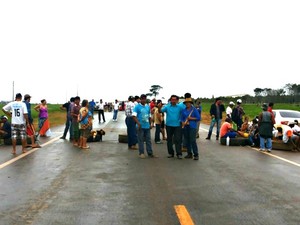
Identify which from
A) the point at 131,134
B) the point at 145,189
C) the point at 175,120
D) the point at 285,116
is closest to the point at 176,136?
the point at 175,120

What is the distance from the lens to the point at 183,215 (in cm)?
573

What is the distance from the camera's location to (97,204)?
6.41 metres

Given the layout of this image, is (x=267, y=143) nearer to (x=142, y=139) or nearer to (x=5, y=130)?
(x=142, y=139)

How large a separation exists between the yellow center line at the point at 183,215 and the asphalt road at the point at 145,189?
14mm


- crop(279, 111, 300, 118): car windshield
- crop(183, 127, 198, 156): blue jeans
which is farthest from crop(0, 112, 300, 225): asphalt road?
crop(279, 111, 300, 118): car windshield

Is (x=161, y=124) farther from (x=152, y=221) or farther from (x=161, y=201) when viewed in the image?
(x=152, y=221)

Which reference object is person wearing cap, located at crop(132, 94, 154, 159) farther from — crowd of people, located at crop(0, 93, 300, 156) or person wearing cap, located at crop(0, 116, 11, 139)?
person wearing cap, located at crop(0, 116, 11, 139)

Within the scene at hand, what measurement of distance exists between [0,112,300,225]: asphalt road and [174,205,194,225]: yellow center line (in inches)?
0.6

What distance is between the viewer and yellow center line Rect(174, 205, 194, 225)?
5.39m

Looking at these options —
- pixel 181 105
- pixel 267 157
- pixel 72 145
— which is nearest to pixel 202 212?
pixel 181 105

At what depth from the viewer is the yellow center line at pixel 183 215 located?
5392 mm

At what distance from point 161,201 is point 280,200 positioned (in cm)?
202

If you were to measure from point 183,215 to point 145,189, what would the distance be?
1860 mm

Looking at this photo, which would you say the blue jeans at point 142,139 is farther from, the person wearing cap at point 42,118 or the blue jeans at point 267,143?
the person wearing cap at point 42,118
